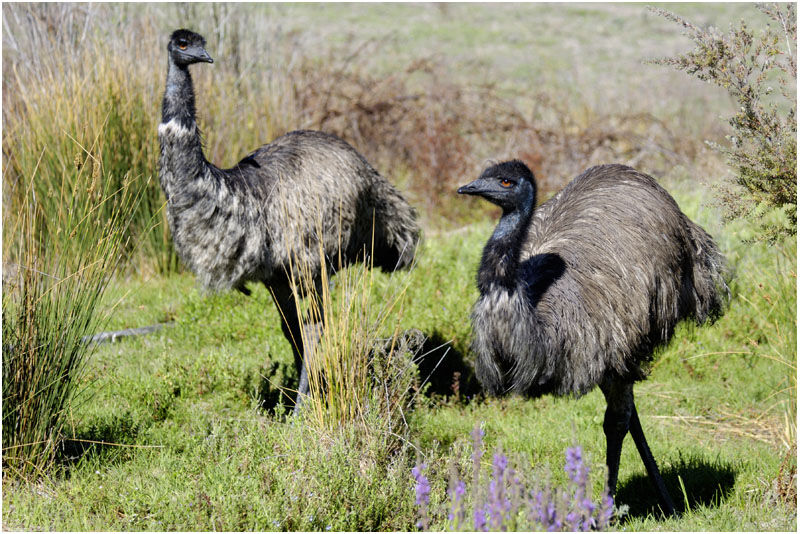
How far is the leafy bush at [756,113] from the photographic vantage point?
479cm

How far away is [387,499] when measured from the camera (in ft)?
14.1

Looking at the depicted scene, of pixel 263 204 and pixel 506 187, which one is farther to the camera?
pixel 263 204

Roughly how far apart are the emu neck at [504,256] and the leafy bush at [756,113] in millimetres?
1524

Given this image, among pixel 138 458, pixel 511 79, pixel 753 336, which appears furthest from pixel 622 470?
pixel 511 79

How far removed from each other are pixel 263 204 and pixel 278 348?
5.01 feet

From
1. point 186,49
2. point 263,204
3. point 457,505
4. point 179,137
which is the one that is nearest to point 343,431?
point 457,505

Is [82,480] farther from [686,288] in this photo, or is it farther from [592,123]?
[592,123]

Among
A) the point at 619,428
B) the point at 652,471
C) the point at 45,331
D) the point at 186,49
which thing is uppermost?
the point at 186,49

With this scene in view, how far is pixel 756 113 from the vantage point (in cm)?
486

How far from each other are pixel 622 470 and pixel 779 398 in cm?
153

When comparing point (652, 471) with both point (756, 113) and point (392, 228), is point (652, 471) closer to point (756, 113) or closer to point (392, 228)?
point (756, 113)

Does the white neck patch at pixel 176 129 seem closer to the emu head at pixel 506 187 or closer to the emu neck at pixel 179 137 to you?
the emu neck at pixel 179 137

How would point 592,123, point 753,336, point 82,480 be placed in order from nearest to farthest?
1. point 82,480
2. point 753,336
3. point 592,123

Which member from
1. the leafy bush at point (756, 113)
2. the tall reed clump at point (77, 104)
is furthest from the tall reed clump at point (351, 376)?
the tall reed clump at point (77, 104)
